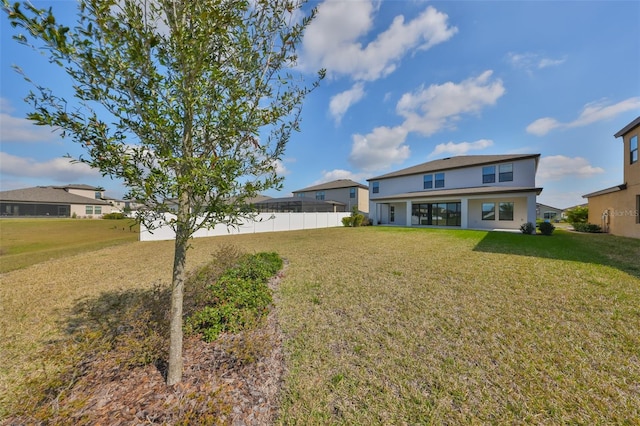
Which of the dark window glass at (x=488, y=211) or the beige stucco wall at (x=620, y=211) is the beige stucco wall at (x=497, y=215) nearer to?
the dark window glass at (x=488, y=211)

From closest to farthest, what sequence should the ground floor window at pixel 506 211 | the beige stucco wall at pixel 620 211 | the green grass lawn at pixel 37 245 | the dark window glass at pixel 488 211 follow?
the green grass lawn at pixel 37 245 → the beige stucco wall at pixel 620 211 → the ground floor window at pixel 506 211 → the dark window glass at pixel 488 211

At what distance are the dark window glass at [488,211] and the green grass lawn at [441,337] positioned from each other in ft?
43.2

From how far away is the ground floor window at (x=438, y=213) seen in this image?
2073 centimetres

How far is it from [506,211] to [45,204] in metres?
59.2

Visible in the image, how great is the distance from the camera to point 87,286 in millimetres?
6262

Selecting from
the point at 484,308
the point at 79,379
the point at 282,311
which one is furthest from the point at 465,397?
the point at 79,379

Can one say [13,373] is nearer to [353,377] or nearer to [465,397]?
[353,377]

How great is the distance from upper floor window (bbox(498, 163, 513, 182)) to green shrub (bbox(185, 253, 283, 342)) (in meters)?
21.4

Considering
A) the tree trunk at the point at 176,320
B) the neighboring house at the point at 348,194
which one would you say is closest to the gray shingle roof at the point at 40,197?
the neighboring house at the point at 348,194

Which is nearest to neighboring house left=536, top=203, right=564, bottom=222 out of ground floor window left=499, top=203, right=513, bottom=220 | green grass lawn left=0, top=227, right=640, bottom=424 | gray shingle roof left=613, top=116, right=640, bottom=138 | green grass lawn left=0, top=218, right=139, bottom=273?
ground floor window left=499, top=203, right=513, bottom=220

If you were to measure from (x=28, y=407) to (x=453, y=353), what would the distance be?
455 centimetres

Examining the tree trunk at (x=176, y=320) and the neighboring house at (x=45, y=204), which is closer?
the tree trunk at (x=176, y=320)

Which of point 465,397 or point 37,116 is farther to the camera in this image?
point 465,397

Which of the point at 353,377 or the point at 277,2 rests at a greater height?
the point at 277,2
